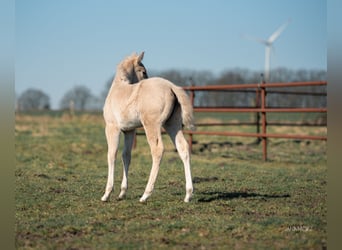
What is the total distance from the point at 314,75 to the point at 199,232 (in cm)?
3257

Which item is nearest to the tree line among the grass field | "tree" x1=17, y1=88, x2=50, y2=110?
"tree" x1=17, y1=88, x2=50, y2=110

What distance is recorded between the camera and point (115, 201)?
6105 millimetres

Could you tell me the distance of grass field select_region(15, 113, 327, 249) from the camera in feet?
13.5

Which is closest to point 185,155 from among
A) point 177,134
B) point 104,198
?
point 177,134

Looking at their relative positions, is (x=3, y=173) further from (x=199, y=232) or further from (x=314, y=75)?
(x=314, y=75)

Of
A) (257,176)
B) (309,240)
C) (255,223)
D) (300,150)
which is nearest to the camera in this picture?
(309,240)

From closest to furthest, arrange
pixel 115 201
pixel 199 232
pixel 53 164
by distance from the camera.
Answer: pixel 199 232, pixel 115 201, pixel 53 164

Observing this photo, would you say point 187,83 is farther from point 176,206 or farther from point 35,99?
point 176,206

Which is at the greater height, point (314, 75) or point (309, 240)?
point (314, 75)

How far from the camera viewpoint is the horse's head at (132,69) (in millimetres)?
6750

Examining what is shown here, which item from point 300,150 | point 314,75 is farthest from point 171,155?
point 314,75

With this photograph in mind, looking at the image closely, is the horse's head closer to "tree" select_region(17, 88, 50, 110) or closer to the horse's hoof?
the horse's hoof

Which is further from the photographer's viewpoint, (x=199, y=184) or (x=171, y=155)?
(x=171, y=155)

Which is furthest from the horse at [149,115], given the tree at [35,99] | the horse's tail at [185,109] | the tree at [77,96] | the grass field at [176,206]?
the tree at [77,96]
